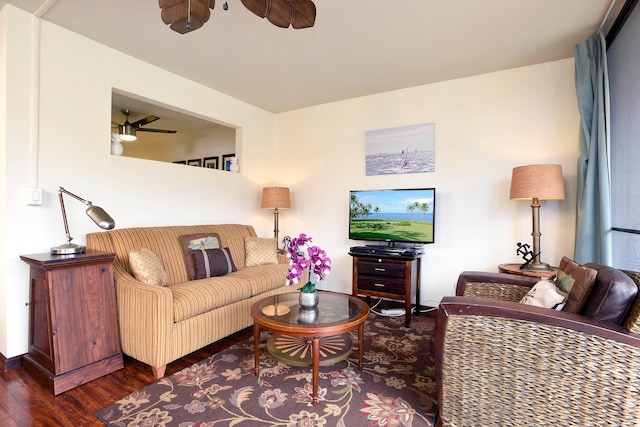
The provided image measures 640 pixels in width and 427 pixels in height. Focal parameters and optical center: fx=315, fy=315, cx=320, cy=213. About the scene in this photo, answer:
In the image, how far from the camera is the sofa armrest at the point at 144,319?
2.11 metres

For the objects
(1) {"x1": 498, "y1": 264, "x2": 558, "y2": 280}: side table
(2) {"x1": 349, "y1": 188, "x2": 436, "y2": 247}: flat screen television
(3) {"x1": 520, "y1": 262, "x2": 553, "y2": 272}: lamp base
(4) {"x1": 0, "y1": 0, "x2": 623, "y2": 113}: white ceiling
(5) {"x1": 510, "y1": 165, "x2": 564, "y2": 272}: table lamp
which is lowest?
(1) {"x1": 498, "y1": 264, "x2": 558, "y2": 280}: side table

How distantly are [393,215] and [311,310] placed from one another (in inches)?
69.4

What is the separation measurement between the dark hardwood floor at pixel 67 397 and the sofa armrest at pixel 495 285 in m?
2.14

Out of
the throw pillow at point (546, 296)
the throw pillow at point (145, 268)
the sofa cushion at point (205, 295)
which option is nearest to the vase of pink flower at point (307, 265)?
the sofa cushion at point (205, 295)

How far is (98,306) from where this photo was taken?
219 cm

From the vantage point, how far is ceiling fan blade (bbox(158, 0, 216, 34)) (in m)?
1.72

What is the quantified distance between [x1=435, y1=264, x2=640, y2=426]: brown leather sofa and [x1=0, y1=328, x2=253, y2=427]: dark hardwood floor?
1.86m

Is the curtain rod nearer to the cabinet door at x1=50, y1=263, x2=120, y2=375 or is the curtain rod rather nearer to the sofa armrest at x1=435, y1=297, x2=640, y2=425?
the sofa armrest at x1=435, y1=297, x2=640, y2=425

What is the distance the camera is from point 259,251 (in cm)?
365

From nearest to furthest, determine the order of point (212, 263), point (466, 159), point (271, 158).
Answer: point (212, 263) < point (466, 159) < point (271, 158)

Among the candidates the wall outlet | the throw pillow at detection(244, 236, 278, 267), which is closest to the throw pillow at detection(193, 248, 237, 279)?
the throw pillow at detection(244, 236, 278, 267)

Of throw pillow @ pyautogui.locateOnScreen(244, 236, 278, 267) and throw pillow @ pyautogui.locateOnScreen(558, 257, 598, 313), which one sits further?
throw pillow @ pyautogui.locateOnScreen(244, 236, 278, 267)

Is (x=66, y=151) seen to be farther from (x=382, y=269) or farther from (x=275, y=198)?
(x=382, y=269)

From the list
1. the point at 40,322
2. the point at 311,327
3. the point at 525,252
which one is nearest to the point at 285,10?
the point at 311,327
